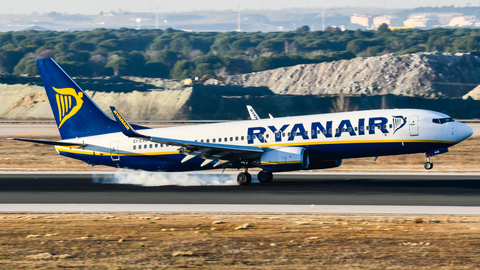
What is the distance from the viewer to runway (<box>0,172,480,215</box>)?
79.2 ft

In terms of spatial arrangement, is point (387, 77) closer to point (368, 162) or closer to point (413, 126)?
point (368, 162)

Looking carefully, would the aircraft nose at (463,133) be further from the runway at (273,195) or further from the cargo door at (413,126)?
the runway at (273,195)

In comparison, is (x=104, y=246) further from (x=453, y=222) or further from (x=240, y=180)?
(x=240, y=180)

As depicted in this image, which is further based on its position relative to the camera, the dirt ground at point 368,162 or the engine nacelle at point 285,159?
the dirt ground at point 368,162

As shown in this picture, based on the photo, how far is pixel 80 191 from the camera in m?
30.1

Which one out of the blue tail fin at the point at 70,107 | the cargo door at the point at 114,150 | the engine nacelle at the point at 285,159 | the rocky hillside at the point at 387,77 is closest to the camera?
the engine nacelle at the point at 285,159

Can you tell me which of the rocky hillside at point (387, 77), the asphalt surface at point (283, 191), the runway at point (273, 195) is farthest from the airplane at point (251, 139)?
the rocky hillside at point (387, 77)

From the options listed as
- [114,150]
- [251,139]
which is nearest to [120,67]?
[114,150]

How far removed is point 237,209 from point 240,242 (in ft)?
22.1

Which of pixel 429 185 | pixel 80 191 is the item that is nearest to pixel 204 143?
pixel 80 191

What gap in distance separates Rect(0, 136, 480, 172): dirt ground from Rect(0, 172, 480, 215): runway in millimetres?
4248

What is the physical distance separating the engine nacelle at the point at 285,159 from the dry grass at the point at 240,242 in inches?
315

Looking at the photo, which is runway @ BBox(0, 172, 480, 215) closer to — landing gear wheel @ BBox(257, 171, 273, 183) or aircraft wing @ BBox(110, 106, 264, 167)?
landing gear wheel @ BBox(257, 171, 273, 183)

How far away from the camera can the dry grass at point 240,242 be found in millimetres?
14938
